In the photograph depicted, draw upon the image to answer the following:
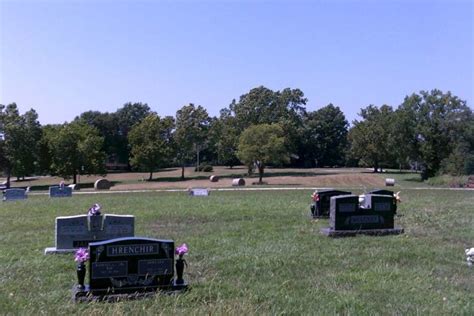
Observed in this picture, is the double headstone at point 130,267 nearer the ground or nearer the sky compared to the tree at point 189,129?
nearer the ground

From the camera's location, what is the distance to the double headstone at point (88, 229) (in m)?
11.3

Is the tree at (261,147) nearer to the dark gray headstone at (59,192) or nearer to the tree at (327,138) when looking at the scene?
the dark gray headstone at (59,192)

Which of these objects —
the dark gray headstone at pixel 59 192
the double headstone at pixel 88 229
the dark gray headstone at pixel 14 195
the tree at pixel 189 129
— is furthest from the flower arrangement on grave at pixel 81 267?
the tree at pixel 189 129

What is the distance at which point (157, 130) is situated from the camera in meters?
78.1

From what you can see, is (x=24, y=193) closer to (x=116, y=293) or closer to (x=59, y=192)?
(x=59, y=192)

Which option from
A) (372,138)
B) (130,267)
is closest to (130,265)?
(130,267)

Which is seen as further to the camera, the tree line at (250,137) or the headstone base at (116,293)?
the tree line at (250,137)

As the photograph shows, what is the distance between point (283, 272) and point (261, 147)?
59.6m

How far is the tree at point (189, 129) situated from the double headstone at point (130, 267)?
71.3 m

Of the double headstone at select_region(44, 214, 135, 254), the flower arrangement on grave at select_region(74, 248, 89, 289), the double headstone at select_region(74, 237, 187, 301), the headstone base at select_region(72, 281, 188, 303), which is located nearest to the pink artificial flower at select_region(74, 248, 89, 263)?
the flower arrangement on grave at select_region(74, 248, 89, 289)

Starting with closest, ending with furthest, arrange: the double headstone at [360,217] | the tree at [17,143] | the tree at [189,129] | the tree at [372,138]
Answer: the double headstone at [360,217], the tree at [17,143], the tree at [189,129], the tree at [372,138]

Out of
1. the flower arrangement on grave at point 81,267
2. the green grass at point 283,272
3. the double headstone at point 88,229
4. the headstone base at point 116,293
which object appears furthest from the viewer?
the double headstone at point 88,229

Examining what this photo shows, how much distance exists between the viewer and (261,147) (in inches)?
2672

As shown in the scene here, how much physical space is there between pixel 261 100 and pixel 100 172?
1307 inches
